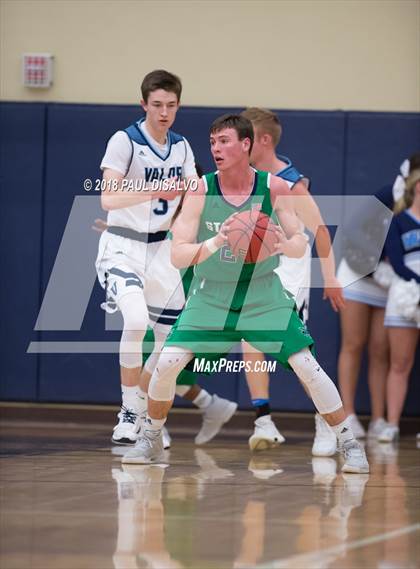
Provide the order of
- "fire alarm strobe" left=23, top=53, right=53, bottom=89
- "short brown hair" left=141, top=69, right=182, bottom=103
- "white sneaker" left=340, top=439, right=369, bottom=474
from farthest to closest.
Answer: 1. "fire alarm strobe" left=23, top=53, right=53, bottom=89
2. "short brown hair" left=141, top=69, right=182, bottom=103
3. "white sneaker" left=340, top=439, right=369, bottom=474

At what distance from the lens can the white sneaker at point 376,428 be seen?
1009cm

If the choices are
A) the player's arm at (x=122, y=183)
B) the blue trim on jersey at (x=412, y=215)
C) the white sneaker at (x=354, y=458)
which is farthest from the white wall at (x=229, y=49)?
the white sneaker at (x=354, y=458)

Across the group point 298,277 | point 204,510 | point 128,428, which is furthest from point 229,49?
point 204,510

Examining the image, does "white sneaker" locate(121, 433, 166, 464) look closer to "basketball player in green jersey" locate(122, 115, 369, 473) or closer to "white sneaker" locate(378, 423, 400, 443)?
"basketball player in green jersey" locate(122, 115, 369, 473)

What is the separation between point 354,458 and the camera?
24.0 ft

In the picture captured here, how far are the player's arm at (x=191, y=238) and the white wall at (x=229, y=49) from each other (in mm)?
3925

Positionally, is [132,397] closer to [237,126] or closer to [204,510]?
[237,126]

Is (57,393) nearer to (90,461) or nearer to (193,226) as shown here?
(90,461)

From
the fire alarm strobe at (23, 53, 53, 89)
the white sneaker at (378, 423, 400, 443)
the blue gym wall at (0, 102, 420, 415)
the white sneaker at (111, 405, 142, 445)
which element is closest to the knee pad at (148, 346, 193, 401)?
the white sneaker at (111, 405, 142, 445)

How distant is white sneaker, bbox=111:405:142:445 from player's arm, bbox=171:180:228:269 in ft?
4.98

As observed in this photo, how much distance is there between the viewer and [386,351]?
33.9 feet

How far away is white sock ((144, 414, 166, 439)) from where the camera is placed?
734 centimetres

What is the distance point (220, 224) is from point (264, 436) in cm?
217

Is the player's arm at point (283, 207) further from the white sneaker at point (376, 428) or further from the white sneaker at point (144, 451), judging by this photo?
the white sneaker at point (376, 428)
